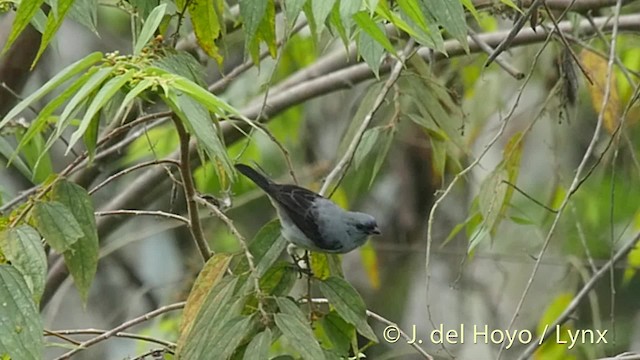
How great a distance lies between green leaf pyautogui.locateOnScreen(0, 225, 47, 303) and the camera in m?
1.56

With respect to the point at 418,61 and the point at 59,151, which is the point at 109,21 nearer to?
the point at 59,151

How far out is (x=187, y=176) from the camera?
1838 mm

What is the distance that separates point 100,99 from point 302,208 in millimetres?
880

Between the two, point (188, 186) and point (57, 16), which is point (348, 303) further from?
point (57, 16)

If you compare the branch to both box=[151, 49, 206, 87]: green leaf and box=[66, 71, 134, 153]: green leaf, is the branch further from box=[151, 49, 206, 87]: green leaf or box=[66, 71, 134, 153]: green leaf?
box=[66, 71, 134, 153]: green leaf

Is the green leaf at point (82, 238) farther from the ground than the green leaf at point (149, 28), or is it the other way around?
the green leaf at point (149, 28)

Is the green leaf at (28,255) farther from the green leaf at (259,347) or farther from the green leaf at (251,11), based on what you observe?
the green leaf at (251,11)

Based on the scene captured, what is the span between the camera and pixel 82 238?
1761 millimetres

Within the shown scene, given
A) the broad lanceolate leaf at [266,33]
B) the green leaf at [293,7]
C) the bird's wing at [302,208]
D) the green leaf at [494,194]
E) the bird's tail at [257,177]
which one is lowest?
the green leaf at [494,194]

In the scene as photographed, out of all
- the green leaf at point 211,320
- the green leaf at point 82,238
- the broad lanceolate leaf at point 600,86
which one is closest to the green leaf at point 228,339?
the green leaf at point 211,320

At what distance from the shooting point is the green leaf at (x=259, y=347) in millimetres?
1575

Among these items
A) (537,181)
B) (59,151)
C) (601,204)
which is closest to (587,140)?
(537,181)

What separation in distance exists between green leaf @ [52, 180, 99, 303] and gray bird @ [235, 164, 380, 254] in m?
0.38

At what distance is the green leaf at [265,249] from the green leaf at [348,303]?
12 centimetres
